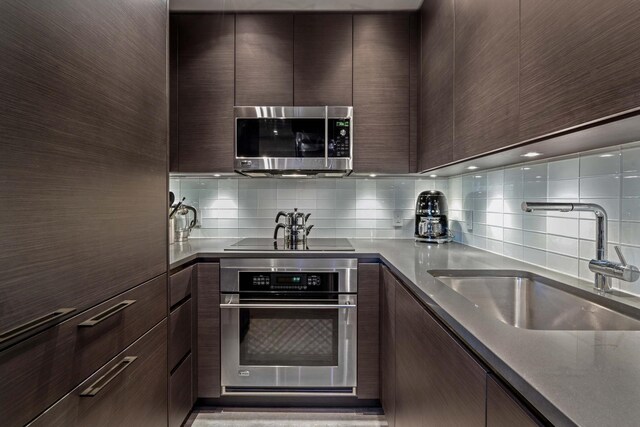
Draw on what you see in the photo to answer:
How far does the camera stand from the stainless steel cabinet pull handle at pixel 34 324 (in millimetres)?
681

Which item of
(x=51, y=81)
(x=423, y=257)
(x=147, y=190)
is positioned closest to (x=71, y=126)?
(x=51, y=81)

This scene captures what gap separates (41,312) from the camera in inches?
30.3

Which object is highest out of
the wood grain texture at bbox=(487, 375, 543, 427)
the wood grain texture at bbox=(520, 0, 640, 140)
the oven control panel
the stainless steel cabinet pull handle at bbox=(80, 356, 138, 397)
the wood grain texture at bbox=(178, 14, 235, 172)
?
the wood grain texture at bbox=(178, 14, 235, 172)

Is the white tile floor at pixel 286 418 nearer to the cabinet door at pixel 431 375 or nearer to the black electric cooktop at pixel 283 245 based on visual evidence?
the cabinet door at pixel 431 375

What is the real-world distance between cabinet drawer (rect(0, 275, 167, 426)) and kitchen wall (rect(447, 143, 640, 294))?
1.51 metres

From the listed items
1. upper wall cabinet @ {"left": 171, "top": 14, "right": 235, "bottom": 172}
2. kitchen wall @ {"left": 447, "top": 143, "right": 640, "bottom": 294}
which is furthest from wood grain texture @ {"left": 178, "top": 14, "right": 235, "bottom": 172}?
kitchen wall @ {"left": 447, "top": 143, "right": 640, "bottom": 294}

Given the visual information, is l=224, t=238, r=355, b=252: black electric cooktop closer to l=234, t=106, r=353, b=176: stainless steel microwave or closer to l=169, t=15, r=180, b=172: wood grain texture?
l=234, t=106, r=353, b=176: stainless steel microwave

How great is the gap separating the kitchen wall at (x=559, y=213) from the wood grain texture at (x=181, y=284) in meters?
1.59

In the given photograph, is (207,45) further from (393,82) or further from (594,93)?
(594,93)

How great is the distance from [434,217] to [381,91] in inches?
33.9

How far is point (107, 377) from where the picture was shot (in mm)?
1005

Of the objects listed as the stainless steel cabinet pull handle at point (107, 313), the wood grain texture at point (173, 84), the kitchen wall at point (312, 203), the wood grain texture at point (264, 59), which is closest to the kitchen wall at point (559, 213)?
the kitchen wall at point (312, 203)

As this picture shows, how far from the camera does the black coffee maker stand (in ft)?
7.54

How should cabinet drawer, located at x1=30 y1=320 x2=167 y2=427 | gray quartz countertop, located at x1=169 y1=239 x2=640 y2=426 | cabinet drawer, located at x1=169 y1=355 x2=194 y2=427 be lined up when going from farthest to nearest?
cabinet drawer, located at x1=169 y1=355 x2=194 y2=427
cabinet drawer, located at x1=30 y1=320 x2=167 y2=427
gray quartz countertop, located at x1=169 y1=239 x2=640 y2=426
